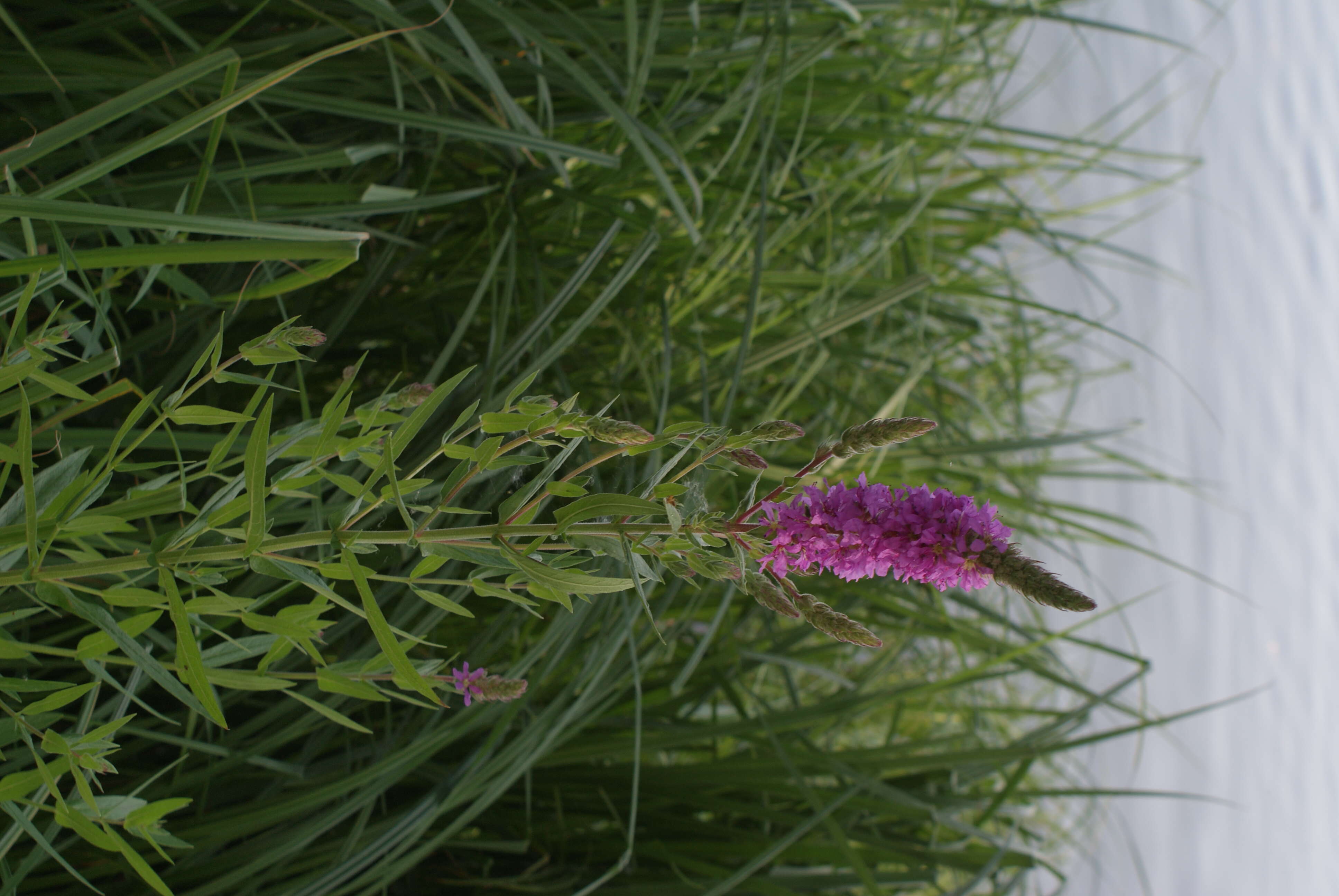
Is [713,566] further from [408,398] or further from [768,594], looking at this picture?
[408,398]

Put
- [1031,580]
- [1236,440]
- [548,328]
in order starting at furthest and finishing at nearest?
[1236,440], [548,328], [1031,580]

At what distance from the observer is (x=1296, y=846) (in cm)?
92

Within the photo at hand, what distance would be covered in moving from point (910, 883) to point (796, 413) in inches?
13.5

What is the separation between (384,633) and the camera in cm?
24

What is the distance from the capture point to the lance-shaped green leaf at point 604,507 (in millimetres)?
222

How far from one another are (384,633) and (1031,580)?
0.17m

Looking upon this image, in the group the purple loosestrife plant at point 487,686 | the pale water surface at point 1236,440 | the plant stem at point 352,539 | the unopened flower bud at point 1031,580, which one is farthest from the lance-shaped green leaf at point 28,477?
the pale water surface at point 1236,440

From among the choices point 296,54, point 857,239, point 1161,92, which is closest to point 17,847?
point 296,54

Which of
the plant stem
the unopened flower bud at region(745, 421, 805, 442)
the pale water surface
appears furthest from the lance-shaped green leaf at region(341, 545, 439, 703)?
the pale water surface

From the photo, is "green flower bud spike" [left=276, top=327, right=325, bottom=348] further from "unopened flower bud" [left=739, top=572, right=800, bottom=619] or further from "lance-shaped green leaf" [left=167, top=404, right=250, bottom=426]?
"unopened flower bud" [left=739, top=572, right=800, bottom=619]

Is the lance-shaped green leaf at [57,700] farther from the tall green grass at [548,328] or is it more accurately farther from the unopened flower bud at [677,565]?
the unopened flower bud at [677,565]

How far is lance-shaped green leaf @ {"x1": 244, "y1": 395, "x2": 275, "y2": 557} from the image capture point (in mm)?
224

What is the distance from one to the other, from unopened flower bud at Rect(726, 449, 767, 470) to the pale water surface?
91 centimetres

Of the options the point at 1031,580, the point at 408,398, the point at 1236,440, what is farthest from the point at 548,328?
the point at 1236,440
